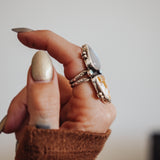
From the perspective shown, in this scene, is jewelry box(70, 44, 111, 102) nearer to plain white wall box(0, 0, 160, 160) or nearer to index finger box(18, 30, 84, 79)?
index finger box(18, 30, 84, 79)

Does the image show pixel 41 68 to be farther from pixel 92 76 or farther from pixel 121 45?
pixel 121 45

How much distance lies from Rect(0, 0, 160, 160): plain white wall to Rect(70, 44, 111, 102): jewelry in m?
0.74

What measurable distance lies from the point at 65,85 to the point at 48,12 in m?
0.79

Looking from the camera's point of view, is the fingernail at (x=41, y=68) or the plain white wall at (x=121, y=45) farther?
the plain white wall at (x=121, y=45)

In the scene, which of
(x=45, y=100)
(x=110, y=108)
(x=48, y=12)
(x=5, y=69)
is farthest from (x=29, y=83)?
(x=48, y=12)

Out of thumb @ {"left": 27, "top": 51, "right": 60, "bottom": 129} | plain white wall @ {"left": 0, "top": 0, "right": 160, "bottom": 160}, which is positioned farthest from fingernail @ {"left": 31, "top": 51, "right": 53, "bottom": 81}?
plain white wall @ {"left": 0, "top": 0, "right": 160, "bottom": 160}

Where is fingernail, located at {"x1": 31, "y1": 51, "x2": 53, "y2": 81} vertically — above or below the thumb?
above

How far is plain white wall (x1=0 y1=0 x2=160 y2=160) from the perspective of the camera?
1083 mm

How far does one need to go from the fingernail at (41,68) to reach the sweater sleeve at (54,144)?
55 mm

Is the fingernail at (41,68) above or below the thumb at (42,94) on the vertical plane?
above

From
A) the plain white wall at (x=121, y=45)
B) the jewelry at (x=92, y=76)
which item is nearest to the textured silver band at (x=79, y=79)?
the jewelry at (x=92, y=76)

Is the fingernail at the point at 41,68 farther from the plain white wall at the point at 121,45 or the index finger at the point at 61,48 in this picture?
the plain white wall at the point at 121,45

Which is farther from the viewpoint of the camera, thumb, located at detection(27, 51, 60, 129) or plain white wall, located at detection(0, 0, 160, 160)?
plain white wall, located at detection(0, 0, 160, 160)

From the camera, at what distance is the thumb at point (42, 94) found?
244 millimetres
